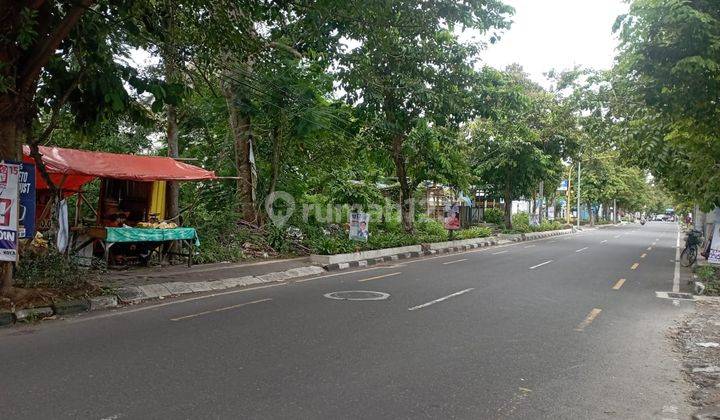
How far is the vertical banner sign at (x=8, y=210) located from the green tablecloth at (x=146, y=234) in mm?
3067

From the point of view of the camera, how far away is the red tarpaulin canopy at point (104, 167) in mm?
11992

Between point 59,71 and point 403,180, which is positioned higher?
point 59,71

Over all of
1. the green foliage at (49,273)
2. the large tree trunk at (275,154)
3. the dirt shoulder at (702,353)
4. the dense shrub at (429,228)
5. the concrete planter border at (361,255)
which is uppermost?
the large tree trunk at (275,154)

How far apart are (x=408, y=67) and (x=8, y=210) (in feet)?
42.5

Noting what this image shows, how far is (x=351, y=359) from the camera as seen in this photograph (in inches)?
238

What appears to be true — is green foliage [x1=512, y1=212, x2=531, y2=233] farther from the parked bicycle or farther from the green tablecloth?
the green tablecloth

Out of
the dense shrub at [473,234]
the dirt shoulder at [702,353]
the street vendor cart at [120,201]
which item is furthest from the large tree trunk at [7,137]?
the dense shrub at [473,234]

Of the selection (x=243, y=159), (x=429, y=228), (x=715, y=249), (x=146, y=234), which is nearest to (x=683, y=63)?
(x=715, y=249)

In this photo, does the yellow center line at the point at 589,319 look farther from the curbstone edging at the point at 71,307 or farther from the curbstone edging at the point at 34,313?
the curbstone edging at the point at 34,313

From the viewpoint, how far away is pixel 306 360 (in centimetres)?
596

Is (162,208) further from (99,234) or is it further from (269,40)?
(269,40)

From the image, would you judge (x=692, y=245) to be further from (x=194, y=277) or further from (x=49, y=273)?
(x=49, y=273)

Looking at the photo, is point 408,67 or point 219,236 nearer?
point 219,236

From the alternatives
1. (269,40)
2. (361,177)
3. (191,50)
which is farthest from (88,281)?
(361,177)
